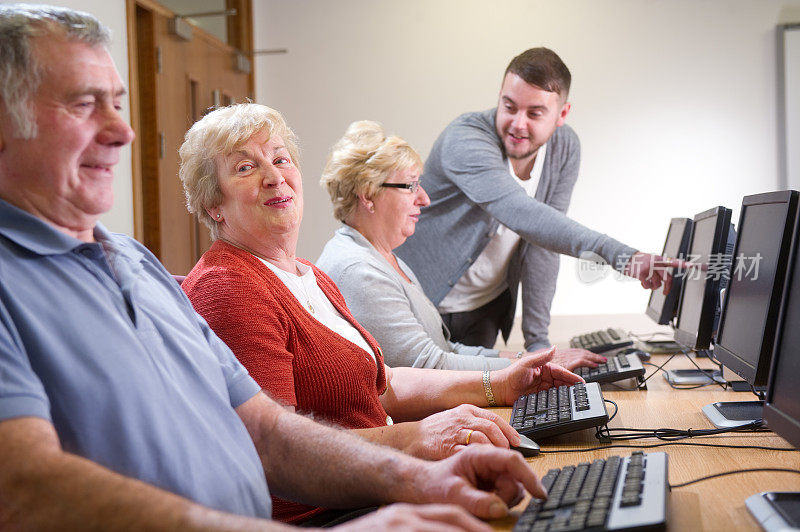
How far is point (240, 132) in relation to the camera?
1455 millimetres

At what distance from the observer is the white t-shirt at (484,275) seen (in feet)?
9.02

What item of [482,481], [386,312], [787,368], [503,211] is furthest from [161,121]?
[787,368]

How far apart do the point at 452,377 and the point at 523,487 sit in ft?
2.50

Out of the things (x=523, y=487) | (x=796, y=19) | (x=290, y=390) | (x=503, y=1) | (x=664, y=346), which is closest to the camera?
(x=523, y=487)

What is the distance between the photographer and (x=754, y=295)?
140 cm

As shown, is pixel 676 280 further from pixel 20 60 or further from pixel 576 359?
pixel 20 60

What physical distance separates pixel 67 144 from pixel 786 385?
100cm

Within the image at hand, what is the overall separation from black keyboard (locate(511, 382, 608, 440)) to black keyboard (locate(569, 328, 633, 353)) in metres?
0.85

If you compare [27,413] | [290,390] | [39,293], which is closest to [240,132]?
[290,390]

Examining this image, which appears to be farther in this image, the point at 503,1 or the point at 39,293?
the point at 503,1

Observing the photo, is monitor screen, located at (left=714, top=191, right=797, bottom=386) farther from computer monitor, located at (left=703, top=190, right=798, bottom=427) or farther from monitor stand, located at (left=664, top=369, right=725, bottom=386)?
monitor stand, located at (left=664, top=369, right=725, bottom=386)

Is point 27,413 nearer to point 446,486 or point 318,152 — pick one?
point 446,486

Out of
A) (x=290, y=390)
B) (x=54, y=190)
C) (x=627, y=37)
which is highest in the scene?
(x=627, y=37)

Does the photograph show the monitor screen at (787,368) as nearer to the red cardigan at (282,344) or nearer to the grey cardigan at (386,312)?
the red cardigan at (282,344)
